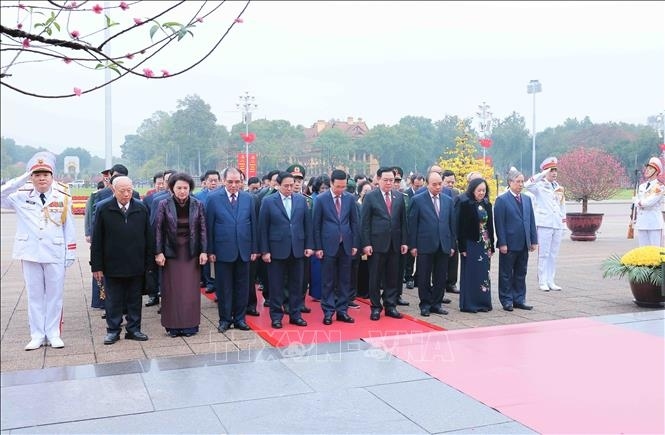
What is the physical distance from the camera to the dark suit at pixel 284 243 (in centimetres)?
618

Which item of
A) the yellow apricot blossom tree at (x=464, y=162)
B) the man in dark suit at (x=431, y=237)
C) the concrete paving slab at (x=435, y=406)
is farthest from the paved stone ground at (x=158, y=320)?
the yellow apricot blossom tree at (x=464, y=162)

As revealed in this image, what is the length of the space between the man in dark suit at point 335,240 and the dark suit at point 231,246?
0.70 metres

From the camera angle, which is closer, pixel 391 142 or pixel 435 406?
pixel 435 406

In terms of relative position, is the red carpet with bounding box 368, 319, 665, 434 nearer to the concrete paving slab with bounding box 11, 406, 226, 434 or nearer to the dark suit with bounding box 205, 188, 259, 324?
the dark suit with bounding box 205, 188, 259, 324

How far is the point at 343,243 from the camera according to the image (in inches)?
254

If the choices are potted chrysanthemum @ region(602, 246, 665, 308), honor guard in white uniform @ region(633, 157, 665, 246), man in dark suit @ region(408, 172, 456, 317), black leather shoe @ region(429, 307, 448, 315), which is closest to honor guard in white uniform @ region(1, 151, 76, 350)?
man in dark suit @ region(408, 172, 456, 317)

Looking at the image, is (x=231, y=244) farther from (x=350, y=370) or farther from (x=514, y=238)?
(x=514, y=238)

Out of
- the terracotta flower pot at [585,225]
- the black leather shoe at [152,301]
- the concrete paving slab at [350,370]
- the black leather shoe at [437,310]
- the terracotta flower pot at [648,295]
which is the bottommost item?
the black leather shoe at [152,301]

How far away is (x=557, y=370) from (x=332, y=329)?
87.5 inches

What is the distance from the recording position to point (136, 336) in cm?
570

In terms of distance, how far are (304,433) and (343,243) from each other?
3.11 metres

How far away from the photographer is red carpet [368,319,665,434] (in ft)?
12.4

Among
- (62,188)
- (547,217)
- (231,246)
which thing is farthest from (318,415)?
(547,217)

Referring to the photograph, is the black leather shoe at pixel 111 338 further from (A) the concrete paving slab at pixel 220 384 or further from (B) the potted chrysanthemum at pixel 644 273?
(B) the potted chrysanthemum at pixel 644 273
